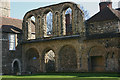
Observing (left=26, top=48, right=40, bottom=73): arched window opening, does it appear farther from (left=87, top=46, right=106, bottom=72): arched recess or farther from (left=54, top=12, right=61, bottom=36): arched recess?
(left=87, top=46, right=106, bottom=72): arched recess

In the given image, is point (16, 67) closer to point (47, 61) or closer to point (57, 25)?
point (47, 61)

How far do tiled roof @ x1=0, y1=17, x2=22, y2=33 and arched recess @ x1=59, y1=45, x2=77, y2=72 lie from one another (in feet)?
21.7

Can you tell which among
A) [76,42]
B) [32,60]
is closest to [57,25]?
[76,42]

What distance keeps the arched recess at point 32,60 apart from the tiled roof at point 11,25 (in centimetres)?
298

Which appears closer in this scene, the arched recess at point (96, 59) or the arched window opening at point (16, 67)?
the arched recess at point (96, 59)

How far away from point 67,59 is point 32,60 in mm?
5503

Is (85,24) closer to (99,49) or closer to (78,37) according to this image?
(78,37)

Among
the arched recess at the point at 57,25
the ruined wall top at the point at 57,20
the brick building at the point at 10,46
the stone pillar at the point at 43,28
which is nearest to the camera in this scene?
the ruined wall top at the point at 57,20

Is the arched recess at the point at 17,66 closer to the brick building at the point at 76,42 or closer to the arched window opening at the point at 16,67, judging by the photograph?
the arched window opening at the point at 16,67

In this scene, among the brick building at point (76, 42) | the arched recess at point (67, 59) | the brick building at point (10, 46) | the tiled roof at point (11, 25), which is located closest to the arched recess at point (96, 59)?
the brick building at point (76, 42)

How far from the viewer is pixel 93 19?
2170 centimetres

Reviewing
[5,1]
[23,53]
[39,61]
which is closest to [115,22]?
[39,61]

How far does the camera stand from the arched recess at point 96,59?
67.5 feet

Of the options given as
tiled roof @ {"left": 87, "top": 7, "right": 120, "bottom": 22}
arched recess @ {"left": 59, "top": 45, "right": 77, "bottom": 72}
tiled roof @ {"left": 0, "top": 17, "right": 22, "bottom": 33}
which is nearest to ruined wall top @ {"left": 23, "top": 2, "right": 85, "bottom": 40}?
tiled roof @ {"left": 0, "top": 17, "right": 22, "bottom": 33}
